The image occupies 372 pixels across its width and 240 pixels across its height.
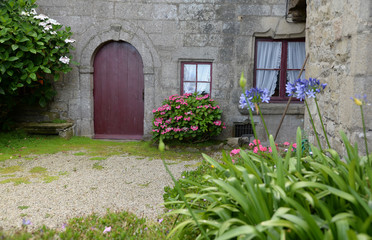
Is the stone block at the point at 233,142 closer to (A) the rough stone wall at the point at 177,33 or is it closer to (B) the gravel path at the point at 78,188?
(A) the rough stone wall at the point at 177,33

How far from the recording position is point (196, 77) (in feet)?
21.2

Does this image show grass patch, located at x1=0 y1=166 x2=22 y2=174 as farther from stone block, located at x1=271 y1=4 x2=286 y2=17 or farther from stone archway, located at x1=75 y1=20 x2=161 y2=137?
stone block, located at x1=271 y1=4 x2=286 y2=17

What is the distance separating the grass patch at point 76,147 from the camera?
5.32 meters

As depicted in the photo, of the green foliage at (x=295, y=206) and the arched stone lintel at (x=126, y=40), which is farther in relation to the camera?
the arched stone lintel at (x=126, y=40)

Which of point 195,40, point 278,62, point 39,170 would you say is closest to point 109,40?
point 195,40

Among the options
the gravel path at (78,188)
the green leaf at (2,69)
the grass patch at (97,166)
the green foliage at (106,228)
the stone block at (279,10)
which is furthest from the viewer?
the stone block at (279,10)

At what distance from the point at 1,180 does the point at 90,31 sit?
3426 mm

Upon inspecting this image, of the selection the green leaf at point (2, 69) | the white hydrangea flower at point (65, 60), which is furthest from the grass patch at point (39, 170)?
the white hydrangea flower at point (65, 60)

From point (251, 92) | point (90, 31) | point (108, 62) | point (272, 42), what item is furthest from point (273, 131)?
point (251, 92)

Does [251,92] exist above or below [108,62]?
below

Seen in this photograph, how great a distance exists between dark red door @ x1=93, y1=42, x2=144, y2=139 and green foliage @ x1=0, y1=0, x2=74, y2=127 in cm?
74

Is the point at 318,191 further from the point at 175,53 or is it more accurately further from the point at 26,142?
the point at 26,142

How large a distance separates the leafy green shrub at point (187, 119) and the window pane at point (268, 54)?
4.47 ft

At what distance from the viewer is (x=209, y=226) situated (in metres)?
1.90
